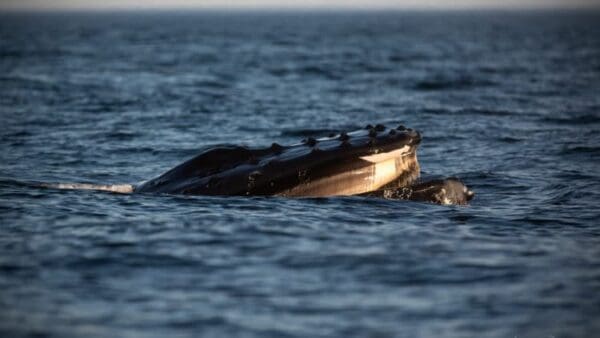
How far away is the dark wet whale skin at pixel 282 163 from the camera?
421 inches

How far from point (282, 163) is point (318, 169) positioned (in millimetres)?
422

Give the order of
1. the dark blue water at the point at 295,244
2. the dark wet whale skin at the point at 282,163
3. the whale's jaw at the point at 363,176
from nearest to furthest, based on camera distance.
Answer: the dark blue water at the point at 295,244
the dark wet whale skin at the point at 282,163
the whale's jaw at the point at 363,176

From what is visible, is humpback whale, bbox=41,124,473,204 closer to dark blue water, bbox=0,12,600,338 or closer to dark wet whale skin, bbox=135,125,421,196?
dark wet whale skin, bbox=135,125,421,196

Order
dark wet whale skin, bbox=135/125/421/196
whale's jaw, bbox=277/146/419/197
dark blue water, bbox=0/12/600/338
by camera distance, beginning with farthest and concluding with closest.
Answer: whale's jaw, bbox=277/146/419/197 < dark wet whale skin, bbox=135/125/421/196 < dark blue water, bbox=0/12/600/338

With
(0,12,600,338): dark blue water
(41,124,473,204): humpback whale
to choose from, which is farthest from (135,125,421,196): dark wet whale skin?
(0,12,600,338): dark blue water

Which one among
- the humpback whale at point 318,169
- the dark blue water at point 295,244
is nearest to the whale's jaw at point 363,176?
the humpback whale at point 318,169

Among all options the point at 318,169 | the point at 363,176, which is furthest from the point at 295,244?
the point at 363,176

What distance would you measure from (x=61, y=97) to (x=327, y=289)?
69.2 ft

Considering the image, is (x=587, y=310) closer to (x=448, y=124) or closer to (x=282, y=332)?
(x=282, y=332)

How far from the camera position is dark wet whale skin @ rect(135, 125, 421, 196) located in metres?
10.7

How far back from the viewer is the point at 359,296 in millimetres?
8148

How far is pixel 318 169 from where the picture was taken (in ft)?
35.4

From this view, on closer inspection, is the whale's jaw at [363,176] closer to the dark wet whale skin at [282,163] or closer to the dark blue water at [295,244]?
the dark wet whale skin at [282,163]

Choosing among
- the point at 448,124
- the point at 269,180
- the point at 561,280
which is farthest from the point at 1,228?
the point at 448,124
